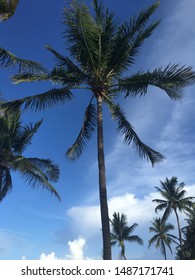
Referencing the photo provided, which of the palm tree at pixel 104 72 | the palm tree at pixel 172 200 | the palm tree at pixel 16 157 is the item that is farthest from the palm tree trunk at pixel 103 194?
the palm tree at pixel 172 200

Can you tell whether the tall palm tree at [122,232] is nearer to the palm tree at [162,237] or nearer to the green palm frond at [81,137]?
the palm tree at [162,237]

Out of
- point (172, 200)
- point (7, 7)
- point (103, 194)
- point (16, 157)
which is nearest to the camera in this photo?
point (7, 7)

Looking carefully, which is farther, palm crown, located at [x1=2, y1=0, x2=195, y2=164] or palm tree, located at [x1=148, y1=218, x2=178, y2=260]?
palm tree, located at [x1=148, y1=218, x2=178, y2=260]

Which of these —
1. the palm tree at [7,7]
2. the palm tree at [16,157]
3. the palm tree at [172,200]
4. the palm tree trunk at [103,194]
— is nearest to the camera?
the palm tree at [7,7]

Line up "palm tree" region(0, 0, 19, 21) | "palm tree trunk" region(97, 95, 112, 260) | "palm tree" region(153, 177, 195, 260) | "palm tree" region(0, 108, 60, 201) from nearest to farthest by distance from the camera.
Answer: "palm tree" region(0, 0, 19, 21), "palm tree trunk" region(97, 95, 112, 260), "palm tree" region(0, 108, 60, 201), "palm tree" region(153, 177, 195, 260)

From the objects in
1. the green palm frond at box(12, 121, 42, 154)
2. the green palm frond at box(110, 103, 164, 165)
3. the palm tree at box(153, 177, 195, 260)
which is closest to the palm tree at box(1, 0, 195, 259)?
the green palm frond at box(110, 103, 164, 165)

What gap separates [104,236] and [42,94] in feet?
21.1

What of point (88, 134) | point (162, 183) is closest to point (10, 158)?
point (88, 134)

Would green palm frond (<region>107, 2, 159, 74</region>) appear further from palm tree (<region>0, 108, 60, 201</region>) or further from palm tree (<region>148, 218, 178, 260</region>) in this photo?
palm tree (<region>148, 218, 178, 260</region>)

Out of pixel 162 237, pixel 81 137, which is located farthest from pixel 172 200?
pixel 81 137

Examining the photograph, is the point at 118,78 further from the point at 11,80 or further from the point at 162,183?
the point at 162,183

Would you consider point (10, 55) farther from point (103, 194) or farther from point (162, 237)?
point (162, 237)

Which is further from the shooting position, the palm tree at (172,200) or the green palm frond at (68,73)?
the palm tree at (172,200)

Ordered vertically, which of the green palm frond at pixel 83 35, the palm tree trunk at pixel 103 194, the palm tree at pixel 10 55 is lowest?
the palm tree trunk at pixel 103 194
